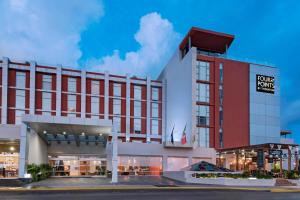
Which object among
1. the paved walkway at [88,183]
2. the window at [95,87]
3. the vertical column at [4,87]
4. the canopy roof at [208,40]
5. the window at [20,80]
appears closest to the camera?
the paved walkway at [88,183]

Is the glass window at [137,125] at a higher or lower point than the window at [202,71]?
lower

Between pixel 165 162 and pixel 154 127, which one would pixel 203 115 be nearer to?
pixel 165 162

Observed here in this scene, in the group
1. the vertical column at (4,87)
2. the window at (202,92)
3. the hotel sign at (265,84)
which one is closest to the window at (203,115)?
the window at (202,92)

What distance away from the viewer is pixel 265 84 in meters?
52.2

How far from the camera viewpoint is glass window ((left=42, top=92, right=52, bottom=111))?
177 feet

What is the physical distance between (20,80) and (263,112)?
42558mm

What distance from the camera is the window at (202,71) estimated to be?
4916 centimetres

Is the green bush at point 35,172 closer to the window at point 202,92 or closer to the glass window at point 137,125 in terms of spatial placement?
the glass window at point 137,125

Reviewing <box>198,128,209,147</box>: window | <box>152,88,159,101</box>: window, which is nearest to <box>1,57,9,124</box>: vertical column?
<box>152,88,159,101</box>: window

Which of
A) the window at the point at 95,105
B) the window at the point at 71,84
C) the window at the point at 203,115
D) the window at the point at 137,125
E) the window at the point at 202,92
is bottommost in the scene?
the window at the point at 137,125

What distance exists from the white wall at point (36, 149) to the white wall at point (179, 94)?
2144 cm

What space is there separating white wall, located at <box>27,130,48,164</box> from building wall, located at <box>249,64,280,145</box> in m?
32.4

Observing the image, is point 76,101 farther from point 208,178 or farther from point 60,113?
point 208,178

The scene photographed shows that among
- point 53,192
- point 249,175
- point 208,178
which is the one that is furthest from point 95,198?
point 249,175
